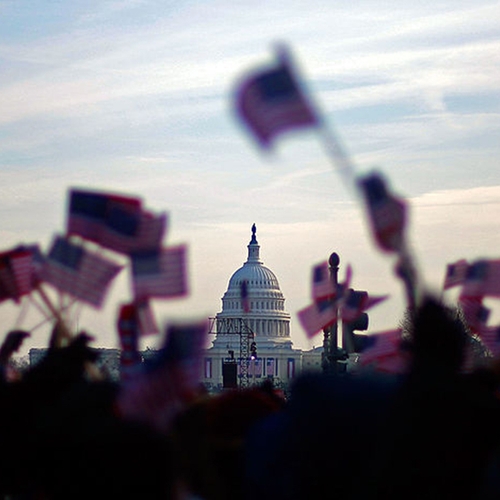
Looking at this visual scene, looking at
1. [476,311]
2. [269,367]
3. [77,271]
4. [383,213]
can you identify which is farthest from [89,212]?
[269,367]

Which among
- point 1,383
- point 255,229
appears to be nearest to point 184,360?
point 1,383

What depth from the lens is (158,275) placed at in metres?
12.5

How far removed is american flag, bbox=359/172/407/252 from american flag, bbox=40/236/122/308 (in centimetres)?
473

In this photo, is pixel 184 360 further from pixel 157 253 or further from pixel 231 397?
pixel 157 253

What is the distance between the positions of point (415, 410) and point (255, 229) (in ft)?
614

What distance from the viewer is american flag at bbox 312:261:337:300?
28062 mm

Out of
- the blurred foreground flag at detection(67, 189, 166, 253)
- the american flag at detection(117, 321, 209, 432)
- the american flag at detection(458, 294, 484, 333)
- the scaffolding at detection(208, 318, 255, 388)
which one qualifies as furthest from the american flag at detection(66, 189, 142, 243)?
the scaffolding at detection(208, 318, 255, 388)

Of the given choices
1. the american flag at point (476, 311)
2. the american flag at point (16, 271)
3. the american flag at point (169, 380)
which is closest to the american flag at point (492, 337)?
the american flag at point (476, 311)

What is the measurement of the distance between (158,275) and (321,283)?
1585 centimetres

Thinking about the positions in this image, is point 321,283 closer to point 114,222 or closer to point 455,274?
point 455,274

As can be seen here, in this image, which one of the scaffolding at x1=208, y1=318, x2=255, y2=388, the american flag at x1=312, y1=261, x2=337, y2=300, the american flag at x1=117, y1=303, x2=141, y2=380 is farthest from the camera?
the scaffolding at x1=208, y1=318, x2=255, y2=388

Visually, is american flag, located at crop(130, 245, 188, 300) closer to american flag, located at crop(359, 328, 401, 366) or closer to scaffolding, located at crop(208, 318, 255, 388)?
american flag, located at crop(359, 328, 401, 366)

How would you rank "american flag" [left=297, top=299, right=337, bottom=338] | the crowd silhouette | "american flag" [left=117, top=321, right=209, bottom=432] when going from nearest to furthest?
1. the crowd silhouette
2. "american flag" [left=117, top=321, right=209, bottom=432]
3. "american flag" [left=297, top=299, right=337, bottom=338]

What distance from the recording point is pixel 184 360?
7.72m
